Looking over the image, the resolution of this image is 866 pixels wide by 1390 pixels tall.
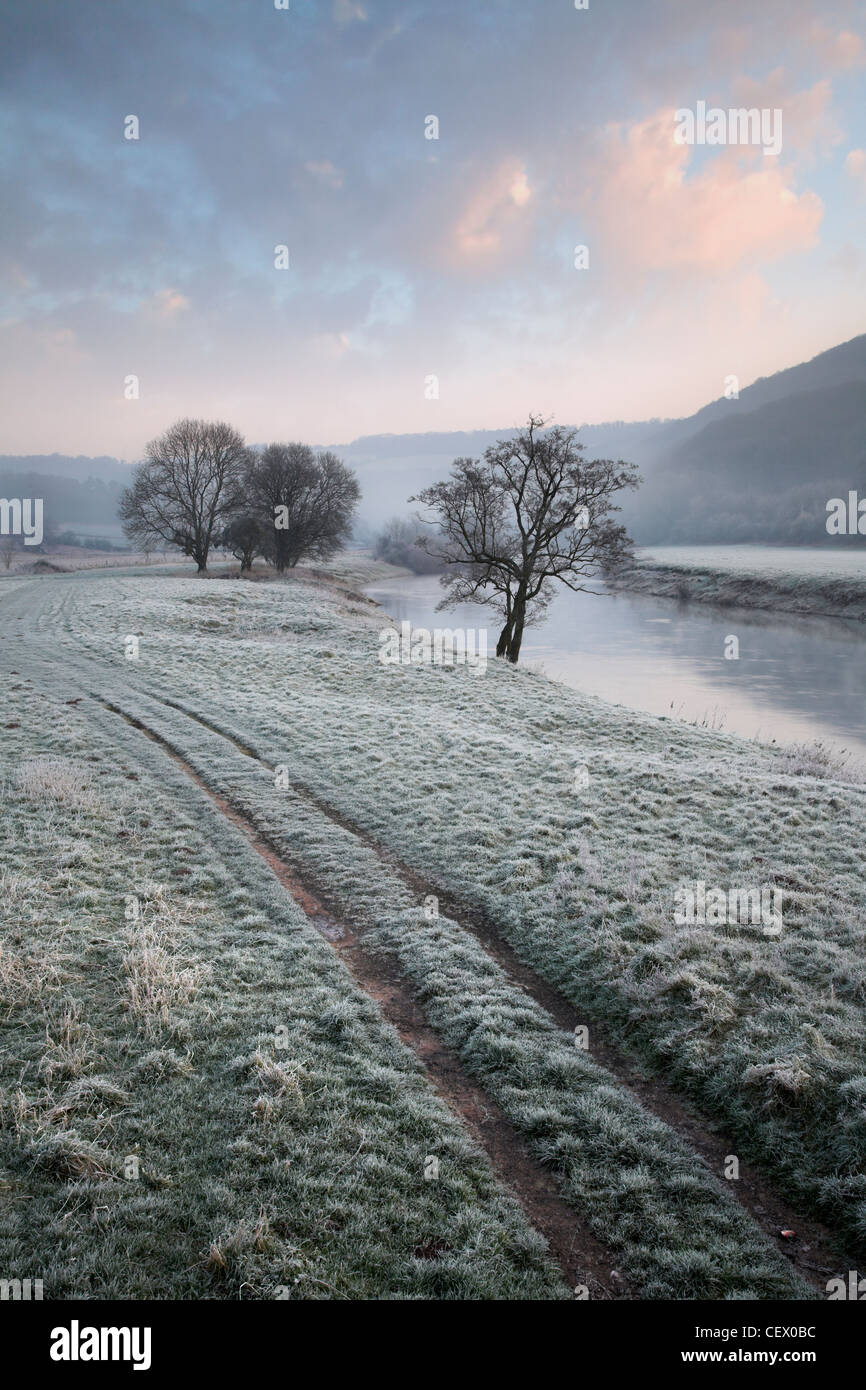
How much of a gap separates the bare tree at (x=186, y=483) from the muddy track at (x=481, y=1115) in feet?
200

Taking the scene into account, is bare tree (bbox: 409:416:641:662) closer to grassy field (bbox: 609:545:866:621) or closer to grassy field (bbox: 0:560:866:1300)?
grassy field (bbox: 609:545:866:621)

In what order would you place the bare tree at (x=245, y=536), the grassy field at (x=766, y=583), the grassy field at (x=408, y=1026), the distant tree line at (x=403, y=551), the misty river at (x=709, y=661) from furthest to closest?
the distant tree line at (x=403, y=551) → the bare tree at (x=245, y=536) → the grassy field at (x=766, y=583) → the misty river at (x=709, y=661) → the grassy field at (x=408, y=1026)

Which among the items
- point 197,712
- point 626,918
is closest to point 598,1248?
point 626,918

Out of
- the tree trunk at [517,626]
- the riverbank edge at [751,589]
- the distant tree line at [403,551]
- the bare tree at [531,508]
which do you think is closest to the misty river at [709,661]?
the tree trunk at [517,626]

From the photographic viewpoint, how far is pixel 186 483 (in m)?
63.8

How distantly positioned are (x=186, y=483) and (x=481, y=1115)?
220 ft

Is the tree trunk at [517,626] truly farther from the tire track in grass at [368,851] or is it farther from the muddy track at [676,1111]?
the muddy track at [676,1111]

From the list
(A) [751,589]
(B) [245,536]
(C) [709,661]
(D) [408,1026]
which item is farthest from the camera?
(A) [751,589]

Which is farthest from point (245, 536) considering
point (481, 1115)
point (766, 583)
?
point (481, 1115)

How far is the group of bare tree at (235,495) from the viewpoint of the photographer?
206 ft

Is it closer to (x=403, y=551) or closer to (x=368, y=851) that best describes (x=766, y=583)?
(x=403, y=551)

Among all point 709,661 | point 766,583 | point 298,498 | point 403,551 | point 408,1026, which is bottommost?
point 408,1026

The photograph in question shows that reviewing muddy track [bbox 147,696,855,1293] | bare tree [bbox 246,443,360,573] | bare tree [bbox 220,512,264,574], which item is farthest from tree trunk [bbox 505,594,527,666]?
bare tree [bbox 220,512,264,574]
